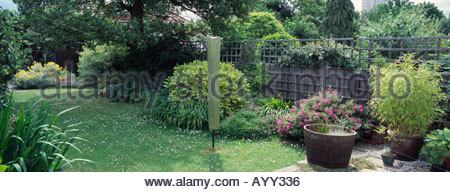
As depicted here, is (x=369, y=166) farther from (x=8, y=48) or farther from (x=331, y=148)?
(x=8, y=48)

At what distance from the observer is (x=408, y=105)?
4367 millimetres

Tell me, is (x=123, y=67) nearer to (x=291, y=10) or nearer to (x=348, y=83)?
(x=348, y=83)

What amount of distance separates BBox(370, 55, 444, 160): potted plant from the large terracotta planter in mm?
948

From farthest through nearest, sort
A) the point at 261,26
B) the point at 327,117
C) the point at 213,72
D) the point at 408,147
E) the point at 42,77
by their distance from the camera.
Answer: the point at 261,26 < the point at 42,77 < the point at 327,117 < the point at 213,72 < the point at 408,147

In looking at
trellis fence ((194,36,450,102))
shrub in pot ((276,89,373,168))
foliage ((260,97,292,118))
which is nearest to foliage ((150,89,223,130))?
foliage ((260,97,292,118))

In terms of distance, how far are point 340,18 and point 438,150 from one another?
17.7 m

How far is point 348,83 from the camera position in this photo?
20.6 feet

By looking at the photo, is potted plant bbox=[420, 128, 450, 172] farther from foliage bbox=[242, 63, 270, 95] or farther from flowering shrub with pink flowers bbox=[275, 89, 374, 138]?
foliage bbox=[242, 63, 270, 95]

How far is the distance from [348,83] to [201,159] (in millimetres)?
3364

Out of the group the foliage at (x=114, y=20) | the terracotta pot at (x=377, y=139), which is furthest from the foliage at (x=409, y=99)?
the foliage at (x=114, y=20)

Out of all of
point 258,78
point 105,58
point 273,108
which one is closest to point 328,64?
point 273,108

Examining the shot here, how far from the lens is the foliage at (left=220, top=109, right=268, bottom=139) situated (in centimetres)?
596
